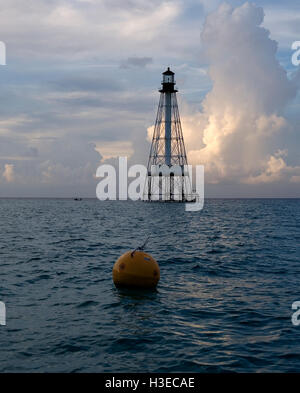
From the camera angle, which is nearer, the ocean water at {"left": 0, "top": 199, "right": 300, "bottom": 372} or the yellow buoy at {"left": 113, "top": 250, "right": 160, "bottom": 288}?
the ocean water at {"left": 0, "top": 199, "right": 300, "bottom": 372}

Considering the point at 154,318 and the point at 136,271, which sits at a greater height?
the point at 136,271

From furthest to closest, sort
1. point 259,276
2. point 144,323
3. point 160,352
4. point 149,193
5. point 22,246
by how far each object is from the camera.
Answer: point 149,193 < point 22,246 < point 259,276 < point 144,323 < point 160,352

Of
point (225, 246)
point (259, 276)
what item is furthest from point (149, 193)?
point (259, 276)

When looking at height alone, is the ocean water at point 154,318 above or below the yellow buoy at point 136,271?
below

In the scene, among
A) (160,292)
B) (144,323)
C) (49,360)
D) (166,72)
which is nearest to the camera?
(49,360)

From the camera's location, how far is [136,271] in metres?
12.5

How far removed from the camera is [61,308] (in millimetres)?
11031

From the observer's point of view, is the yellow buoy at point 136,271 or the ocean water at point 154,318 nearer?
the ocean water at point 154,318

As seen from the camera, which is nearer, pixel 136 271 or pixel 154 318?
pixel 154 318

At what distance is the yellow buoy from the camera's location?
12.5m

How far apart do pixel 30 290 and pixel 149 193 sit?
95.5m

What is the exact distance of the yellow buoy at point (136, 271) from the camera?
1248 cm

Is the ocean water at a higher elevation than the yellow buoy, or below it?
below
